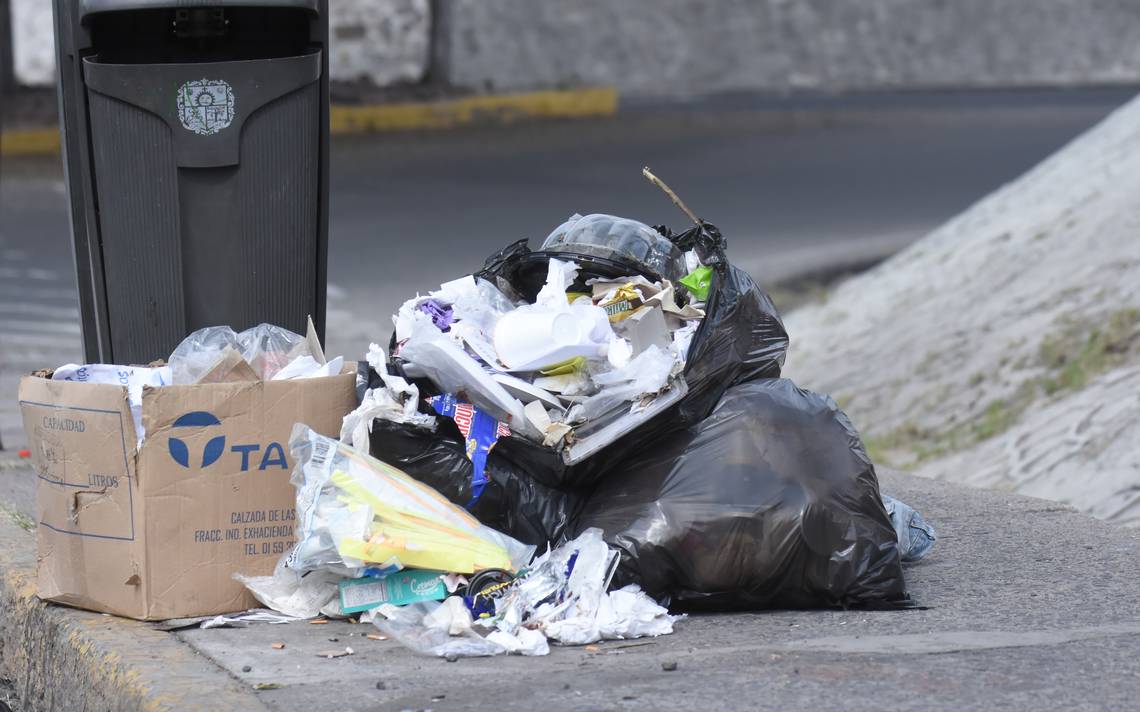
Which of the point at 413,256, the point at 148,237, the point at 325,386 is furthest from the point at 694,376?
the point at 413,256

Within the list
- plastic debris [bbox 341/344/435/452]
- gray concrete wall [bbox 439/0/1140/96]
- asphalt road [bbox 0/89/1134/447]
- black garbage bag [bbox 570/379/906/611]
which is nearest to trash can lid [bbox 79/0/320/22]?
plastic debris [bbox 341/344/435/452]

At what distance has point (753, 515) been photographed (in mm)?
2957

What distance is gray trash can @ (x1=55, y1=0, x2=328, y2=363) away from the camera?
11.8 feet

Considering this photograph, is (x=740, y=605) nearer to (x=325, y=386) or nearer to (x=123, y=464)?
(x=325, y=386)

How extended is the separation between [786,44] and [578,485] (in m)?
13.8

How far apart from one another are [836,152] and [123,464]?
33.3 feet

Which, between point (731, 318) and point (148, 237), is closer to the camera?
Answer: point (731, 318)

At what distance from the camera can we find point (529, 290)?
3436 mm

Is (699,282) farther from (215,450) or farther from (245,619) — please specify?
(245,619)

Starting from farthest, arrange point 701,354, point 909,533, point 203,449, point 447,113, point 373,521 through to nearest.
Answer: point 447,113 → point 909,533 → point 701,354 → point 203,449 → point 373,521

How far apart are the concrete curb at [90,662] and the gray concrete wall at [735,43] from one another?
1095 centimetres

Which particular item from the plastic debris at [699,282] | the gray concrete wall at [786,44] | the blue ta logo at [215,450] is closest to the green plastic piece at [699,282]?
the plastic debris at [699,282]

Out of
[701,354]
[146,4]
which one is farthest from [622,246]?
[146,4]

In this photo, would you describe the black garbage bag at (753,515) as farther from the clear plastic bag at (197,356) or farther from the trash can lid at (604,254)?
the clear plastic bag at (197,356)
